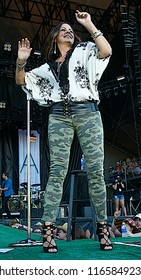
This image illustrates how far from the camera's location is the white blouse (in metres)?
2.22

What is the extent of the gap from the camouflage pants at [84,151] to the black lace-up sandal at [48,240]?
148 millimetres

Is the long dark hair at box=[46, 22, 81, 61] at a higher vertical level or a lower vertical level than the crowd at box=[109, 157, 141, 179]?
higher

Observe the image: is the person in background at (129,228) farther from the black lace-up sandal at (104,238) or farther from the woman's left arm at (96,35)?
the woman's left arm at (96,35)

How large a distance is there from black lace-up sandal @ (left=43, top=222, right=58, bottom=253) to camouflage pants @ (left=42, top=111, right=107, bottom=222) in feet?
0.49

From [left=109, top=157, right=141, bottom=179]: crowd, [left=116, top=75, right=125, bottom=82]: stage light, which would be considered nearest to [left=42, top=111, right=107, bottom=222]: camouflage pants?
[left=116, top=75, right=125, bottom=82]: stage light

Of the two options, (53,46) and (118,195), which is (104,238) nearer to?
(53,46)

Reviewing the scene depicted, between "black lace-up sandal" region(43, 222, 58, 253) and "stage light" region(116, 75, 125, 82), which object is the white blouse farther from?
"stage light" region(116, 75, 125, 82)

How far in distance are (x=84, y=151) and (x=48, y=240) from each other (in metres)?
0.54

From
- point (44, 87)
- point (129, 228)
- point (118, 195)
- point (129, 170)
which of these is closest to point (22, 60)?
point (44, 87)

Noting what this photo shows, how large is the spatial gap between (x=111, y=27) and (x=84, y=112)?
11.5 meters

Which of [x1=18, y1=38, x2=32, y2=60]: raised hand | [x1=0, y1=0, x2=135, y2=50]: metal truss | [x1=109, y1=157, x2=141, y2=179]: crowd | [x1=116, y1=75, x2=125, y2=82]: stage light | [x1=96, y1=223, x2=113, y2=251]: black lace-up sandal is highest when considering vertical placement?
[x1=0, y1=0, x2=135, y2=50]: metal truss

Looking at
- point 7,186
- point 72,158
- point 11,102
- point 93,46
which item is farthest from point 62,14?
point 93,46

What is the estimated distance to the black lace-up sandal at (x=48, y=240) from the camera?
81.4 inches

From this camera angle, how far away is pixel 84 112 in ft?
7.28
